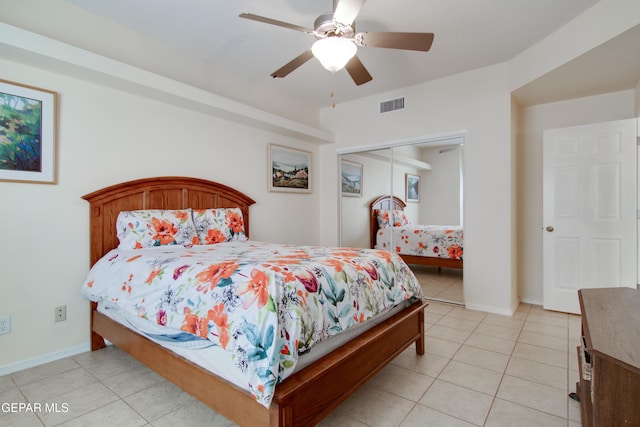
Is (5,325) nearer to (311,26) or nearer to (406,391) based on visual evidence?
(406,391)

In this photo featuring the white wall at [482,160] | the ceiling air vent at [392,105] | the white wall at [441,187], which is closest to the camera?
the white wall at [482,160]

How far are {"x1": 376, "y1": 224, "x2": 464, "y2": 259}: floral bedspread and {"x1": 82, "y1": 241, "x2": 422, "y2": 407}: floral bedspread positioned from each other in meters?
1.81

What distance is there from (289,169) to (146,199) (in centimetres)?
196

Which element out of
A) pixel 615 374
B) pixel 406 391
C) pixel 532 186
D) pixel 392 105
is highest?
pixel 392 105

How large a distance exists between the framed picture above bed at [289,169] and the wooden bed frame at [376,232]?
3.33 feet

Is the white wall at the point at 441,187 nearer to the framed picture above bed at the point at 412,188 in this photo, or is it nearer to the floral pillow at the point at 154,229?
the framed picture above bed at the point at 412,188

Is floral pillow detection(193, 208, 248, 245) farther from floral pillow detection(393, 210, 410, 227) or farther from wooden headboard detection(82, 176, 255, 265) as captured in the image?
floral pillow detection(393, 210, 410, 227)

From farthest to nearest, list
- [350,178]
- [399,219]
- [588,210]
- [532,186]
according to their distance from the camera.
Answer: [350,178] → [399,219] → [532,186] → [588,210]

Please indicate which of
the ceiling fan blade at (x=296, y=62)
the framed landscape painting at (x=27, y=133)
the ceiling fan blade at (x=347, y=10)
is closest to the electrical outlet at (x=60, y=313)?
the framed landscape painting at (x=27, y=133)

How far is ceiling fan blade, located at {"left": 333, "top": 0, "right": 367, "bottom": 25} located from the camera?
5.62 ft

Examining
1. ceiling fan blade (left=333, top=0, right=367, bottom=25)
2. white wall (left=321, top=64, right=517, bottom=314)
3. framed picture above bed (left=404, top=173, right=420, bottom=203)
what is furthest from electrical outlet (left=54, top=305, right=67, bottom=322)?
white wall (left=321, top=64, right=517, bottom=314)

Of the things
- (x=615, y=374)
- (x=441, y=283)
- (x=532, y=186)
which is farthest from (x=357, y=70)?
(x=441, y=283)

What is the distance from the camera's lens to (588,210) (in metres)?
3.21

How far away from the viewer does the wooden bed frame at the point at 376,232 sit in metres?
3.92
